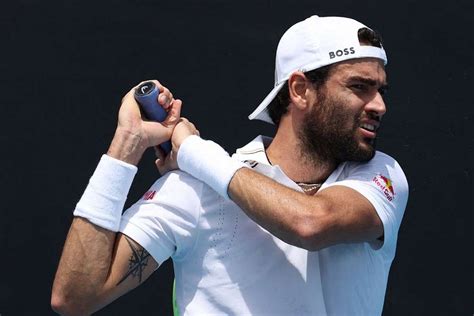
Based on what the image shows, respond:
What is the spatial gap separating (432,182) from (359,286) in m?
1.82

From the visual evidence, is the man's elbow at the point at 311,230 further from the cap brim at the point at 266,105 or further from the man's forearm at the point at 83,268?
the cap brim at the point at 266,105

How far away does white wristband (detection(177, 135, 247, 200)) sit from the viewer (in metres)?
4.65

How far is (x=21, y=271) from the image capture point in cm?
635

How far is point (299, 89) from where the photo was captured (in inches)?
200

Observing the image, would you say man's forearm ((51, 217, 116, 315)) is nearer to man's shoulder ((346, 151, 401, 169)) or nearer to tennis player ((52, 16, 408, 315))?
tennis player ((52, 16, 408, 315))

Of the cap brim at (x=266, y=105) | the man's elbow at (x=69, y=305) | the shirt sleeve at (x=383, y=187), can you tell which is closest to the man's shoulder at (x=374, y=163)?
→ the shirt sleeve at (x=383, y=187)

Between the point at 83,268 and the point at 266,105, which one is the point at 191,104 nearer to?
the point at 266,105

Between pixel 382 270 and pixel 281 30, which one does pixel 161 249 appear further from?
pixel 281 30

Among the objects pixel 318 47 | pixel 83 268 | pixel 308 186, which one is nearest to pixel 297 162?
pixel 308 186

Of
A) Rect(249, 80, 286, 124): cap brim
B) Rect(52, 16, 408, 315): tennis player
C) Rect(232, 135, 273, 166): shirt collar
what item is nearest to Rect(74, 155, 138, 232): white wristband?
Rect(52, 16, 408, 315): tennis player

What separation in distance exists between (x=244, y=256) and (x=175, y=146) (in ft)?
1.64

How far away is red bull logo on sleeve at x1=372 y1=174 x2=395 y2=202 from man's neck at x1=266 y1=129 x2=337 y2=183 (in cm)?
22

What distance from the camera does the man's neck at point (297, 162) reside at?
5008mm

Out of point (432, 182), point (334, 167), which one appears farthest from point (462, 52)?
point (334, 167)
